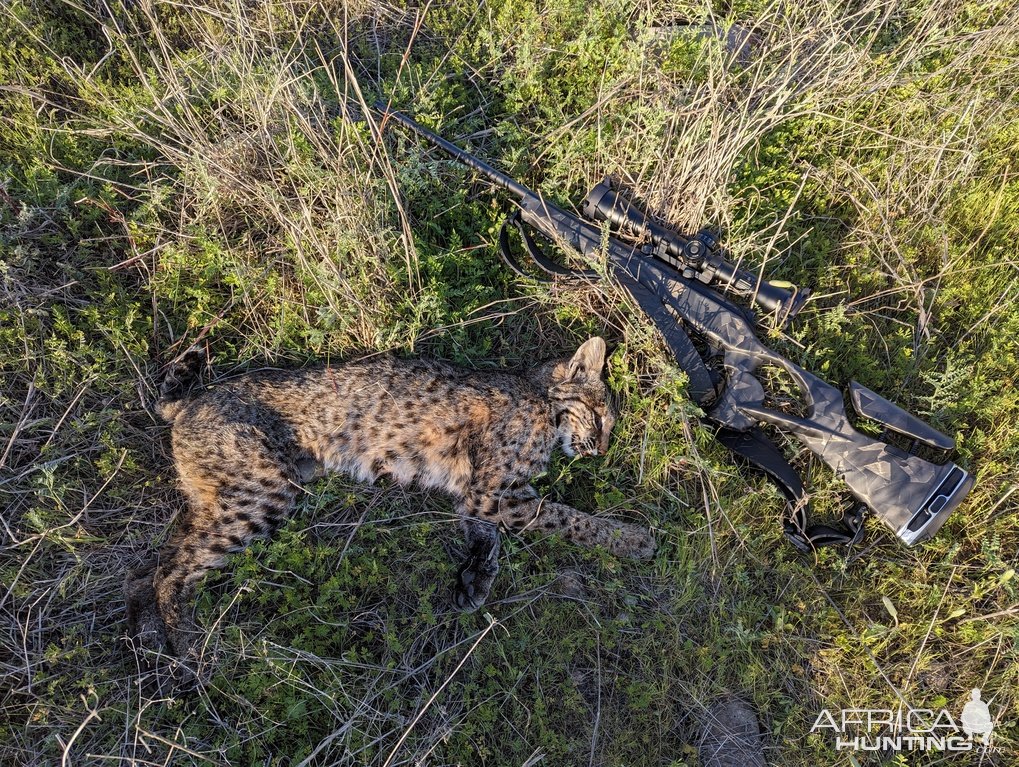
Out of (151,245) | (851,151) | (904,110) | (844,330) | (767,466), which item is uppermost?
(904,110)

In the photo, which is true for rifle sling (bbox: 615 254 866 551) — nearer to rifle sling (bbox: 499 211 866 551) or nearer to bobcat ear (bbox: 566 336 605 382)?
rifle sling (bbox: 499 211 866 551)

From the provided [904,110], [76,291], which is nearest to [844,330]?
[904,110]

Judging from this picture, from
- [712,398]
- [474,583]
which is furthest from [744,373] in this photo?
[474,583]

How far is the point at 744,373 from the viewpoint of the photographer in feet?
14.0

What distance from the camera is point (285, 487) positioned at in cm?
391

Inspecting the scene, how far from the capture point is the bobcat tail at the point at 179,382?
4.04 m

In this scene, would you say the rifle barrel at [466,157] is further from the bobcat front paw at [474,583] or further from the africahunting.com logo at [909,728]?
the africahunting.com logo at [909,728]

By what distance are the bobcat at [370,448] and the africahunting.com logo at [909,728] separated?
162 centimetres

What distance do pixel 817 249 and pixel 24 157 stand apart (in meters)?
6.35

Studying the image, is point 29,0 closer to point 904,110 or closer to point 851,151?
point 851,151

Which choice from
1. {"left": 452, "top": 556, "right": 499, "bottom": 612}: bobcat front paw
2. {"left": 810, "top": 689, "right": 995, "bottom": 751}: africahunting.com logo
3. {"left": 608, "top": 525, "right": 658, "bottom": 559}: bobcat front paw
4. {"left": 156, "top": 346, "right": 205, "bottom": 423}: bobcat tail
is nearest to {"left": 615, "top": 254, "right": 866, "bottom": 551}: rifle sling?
{"left": 608, "top": 525, "right": 658, "bottom": 559}: bobcat front paw

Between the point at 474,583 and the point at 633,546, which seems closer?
the point at 474,583

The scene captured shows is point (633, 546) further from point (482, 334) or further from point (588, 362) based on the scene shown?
point (482, 334)

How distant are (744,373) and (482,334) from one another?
2.01 meters
